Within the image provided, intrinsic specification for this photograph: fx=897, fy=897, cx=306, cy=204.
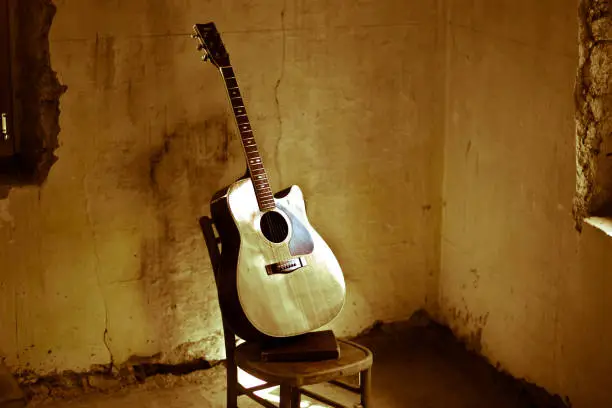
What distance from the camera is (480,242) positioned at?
391cm

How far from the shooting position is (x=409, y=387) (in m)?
3.87

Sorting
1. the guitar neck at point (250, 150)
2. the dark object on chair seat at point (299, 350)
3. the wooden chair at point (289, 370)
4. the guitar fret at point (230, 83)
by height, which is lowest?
the wooden chair at point (289, 370)

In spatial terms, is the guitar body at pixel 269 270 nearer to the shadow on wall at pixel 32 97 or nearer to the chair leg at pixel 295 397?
the chair leg at pixel 295 397

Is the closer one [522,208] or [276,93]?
[522,208]

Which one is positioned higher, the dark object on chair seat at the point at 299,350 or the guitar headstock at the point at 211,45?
the guitar headstock at the point at 211,45

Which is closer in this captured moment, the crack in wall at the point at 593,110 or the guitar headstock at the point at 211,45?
the crack in wall at the point at 593,110

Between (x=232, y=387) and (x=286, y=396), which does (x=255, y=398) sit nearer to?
(x=232, y=387)

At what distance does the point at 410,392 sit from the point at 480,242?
0.72 metres

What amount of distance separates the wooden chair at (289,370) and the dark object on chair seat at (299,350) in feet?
0.07

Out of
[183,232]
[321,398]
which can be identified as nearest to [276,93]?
[183,232]

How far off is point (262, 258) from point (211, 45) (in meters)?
0.80

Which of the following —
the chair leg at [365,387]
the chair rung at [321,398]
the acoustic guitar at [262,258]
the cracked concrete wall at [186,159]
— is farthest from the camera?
the cracked concrete wall at [186,159]

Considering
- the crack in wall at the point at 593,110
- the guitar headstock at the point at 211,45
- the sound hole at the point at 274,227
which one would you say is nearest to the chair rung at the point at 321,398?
the sound hole at the point at 274,227

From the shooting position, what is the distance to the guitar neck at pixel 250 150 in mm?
3221
